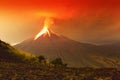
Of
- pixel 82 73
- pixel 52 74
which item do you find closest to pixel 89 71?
pixel 82 73

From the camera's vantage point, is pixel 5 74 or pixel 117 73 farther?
pixel 5 74

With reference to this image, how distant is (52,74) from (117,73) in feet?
43.2

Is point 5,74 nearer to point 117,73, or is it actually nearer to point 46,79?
point 46,79

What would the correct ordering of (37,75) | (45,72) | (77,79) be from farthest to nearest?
(45,72), (37,75), (77,79)

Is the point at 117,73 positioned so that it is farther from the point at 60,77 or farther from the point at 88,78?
the point at 60,77

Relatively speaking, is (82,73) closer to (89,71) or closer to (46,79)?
(89,71)

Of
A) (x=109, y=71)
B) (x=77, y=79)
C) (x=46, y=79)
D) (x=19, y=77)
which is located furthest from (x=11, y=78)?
(x=109, y=71)

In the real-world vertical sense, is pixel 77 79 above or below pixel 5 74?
below

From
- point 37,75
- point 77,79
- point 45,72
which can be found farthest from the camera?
point 45,72

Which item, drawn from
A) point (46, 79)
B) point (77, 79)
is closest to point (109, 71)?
point (77, 79)

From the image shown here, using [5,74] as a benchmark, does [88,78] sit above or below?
below

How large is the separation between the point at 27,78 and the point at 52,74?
20.1 feet

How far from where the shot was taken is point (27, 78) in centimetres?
6769

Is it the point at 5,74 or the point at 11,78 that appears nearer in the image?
the point at 11,78
